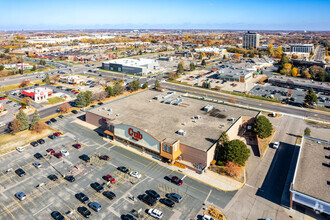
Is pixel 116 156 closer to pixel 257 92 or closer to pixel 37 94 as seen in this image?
pixel 37 94

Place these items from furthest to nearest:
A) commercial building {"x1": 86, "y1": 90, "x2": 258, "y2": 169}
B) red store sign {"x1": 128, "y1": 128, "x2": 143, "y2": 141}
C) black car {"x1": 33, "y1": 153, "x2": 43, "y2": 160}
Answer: red store sign {"x1": 128, "y1": 128, "x2": 143, "y2": 141} < black car {"x1": 33, "y1": 153, "x2": 43, "y2": 160} < commercial building {"x1": 86, "y1": 90, "x2": 258, "y2": 169}

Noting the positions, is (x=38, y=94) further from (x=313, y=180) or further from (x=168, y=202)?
(x=313, y=180)

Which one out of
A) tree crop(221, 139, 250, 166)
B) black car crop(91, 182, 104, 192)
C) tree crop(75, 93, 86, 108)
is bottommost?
black car crop(91, 182, 104, 192)

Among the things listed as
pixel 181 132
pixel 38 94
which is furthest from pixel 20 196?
pixel 38 94

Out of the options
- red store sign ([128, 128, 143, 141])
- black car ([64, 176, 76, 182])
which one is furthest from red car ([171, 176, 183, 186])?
black car ([64, 176, 76, 182])

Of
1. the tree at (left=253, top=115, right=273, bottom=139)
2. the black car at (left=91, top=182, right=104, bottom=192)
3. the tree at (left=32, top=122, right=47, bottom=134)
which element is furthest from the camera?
the tree at (left=32, top=122, right=47, bottom=134)

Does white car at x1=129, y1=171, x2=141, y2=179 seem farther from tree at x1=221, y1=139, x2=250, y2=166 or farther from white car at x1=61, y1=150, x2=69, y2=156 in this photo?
Answer: tree at x1=221, y1=139, x2=250, y2=166
